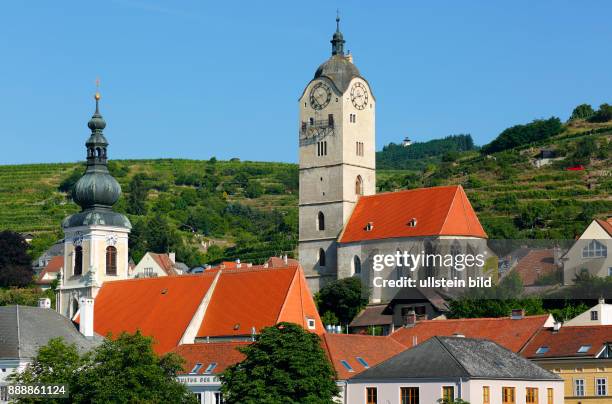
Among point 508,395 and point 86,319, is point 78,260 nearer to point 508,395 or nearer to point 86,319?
point 86,319

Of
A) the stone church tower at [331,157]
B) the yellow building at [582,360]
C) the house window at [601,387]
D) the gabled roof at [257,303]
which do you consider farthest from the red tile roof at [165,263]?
the house window at [601,387]

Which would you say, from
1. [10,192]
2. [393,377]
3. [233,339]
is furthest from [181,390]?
[10,192]

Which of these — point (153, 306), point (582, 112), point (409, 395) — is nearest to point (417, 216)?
point (153, 306)

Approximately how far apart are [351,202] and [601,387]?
35443mm

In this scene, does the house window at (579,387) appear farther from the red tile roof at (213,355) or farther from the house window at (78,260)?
the house window at (78,260)

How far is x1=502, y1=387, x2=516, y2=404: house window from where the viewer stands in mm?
51031

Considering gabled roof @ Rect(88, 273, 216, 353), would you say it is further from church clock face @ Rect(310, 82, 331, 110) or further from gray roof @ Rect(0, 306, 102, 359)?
church clock face @ Rect(310, 82, 331, 110)

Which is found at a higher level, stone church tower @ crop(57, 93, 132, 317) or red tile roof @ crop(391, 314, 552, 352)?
stone church tower @ crop(57, 93, 132, 317)

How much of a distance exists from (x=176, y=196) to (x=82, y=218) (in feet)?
332

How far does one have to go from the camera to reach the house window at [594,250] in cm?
7956

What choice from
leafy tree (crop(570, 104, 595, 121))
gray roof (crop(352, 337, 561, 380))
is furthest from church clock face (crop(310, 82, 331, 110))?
leafy tree (crop(570, 104, 595, 121))

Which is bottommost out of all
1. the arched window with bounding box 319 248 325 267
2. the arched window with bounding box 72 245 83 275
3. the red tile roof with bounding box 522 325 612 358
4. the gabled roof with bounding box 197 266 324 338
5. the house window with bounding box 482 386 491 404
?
the house window with bounding box 482 386 491 404

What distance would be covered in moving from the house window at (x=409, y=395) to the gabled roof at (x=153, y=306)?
17780 mm

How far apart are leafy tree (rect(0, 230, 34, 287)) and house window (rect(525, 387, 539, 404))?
6714cm
